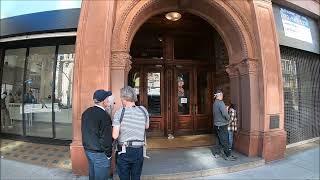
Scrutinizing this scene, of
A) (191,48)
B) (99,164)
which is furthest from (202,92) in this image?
(99,164)

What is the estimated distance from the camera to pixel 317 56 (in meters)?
10.8

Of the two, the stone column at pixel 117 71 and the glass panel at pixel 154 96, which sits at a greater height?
the stone column at pixel 117 71

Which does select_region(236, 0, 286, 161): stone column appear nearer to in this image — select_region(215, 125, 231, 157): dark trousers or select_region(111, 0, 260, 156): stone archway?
select_region(111, 0, 260, 156): stone archway

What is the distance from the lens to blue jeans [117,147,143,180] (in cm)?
406

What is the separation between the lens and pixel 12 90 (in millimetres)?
9648

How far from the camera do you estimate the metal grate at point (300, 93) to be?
9.20 meters

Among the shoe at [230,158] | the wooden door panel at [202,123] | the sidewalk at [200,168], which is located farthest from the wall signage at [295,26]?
the shoe at [230,158]

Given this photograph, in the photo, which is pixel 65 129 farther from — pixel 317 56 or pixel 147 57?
pixel 317 56

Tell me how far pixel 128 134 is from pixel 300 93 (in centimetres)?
774

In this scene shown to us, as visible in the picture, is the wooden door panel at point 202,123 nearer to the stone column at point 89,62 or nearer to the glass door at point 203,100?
the glass door at point 203,100

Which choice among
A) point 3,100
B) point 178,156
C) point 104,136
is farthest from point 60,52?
point 104,136

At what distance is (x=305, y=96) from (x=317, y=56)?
175 cm

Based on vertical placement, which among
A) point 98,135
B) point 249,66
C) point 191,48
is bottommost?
point 98,135

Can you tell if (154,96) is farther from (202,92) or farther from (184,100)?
(202,92)
